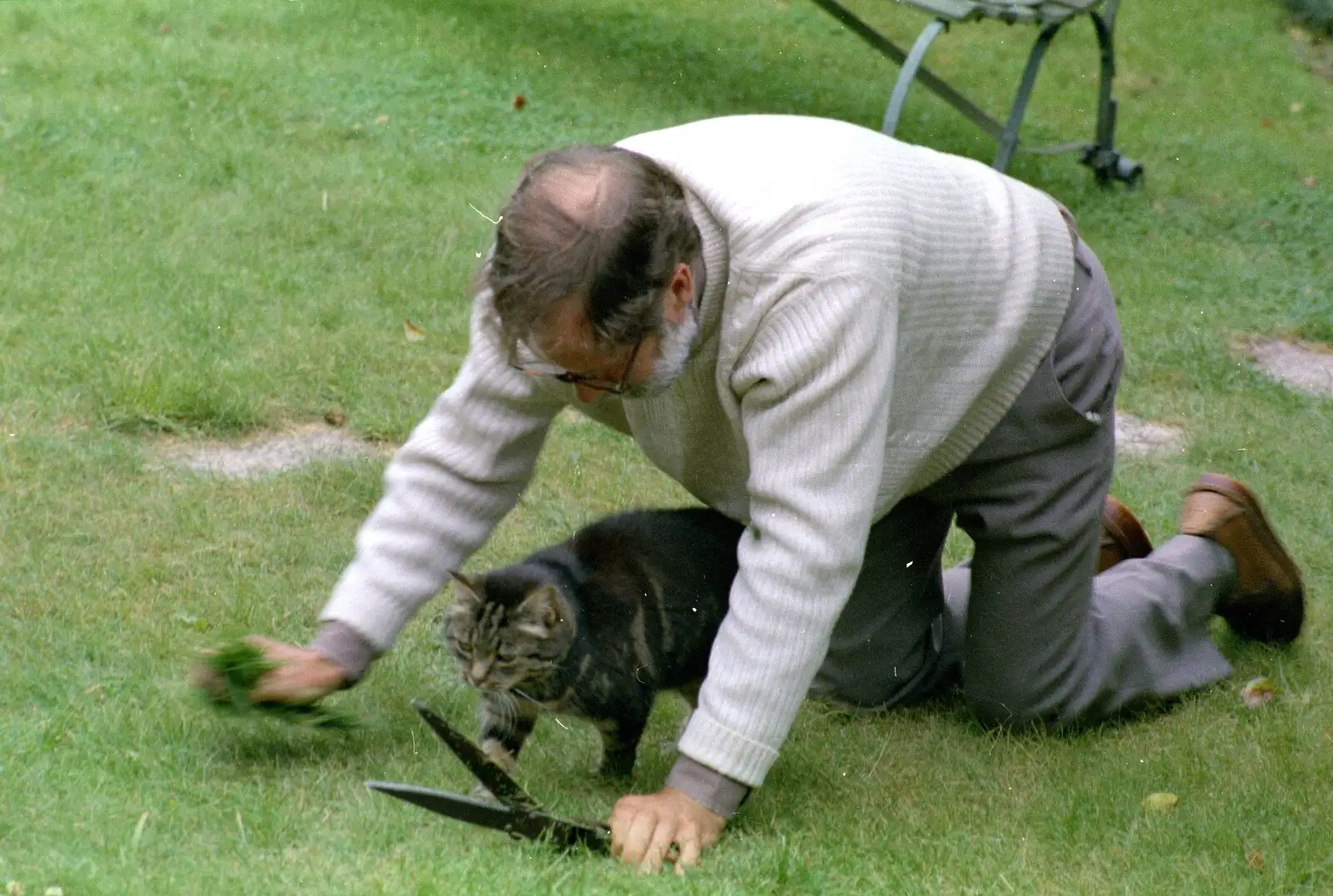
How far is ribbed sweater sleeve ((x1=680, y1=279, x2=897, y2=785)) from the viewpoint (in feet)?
9.05

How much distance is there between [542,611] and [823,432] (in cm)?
73

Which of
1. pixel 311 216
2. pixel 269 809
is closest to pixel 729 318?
pixel 269 809

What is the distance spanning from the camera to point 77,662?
3.67 m

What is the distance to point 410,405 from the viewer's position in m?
5.39

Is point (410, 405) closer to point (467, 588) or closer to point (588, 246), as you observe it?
point (467, 588)

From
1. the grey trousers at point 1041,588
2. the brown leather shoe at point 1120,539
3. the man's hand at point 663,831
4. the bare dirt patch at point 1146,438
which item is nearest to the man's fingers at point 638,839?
the man's hand at point 663,831

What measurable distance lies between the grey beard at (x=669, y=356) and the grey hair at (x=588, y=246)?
53mm

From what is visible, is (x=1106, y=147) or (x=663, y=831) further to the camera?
(x=1106, y=147)

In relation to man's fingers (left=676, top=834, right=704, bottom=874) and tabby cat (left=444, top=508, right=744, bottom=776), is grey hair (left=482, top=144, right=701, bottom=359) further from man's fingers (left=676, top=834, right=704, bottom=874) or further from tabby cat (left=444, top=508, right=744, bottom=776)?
man's fingers (left=676, top=834, right=704, bottom=874)

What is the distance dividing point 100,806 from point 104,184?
184 inches

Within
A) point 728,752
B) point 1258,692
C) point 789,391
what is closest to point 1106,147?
point 1258,692

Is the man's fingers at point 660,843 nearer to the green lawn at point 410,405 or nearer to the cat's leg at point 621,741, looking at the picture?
the green lawn at point 410,405

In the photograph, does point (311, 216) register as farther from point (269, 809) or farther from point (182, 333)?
point (269, 809)

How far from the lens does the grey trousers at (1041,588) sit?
351 centimetres
